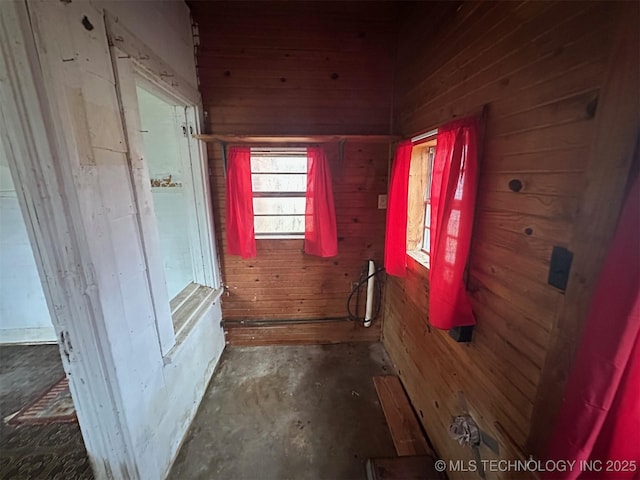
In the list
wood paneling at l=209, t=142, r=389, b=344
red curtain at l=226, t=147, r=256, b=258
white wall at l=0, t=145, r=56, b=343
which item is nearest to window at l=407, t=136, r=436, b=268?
wood paneling at l=209, t=142, r=389, b=344

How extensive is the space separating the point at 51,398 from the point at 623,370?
118 inches

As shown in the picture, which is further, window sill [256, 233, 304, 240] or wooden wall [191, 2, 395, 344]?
window sill [256, 233, 304, 240]

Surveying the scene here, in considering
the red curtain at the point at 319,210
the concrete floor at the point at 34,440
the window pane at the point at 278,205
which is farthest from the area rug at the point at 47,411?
the red curtain at the point at 319,210

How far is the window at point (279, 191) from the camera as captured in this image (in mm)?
2203

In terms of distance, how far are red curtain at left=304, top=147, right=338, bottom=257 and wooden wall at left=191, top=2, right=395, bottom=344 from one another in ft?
0.46

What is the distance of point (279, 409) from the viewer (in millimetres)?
1841

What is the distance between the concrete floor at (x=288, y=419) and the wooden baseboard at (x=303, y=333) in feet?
0.40

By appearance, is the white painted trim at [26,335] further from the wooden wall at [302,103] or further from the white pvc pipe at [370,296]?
the white pvc pipe at [370,296]

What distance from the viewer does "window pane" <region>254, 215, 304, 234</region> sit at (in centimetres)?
233

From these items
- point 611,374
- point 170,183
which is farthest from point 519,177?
point 170,183

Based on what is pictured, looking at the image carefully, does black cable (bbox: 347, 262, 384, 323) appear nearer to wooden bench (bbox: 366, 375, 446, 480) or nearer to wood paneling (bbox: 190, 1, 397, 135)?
wooden bench (bbox: 366, 375, 446, 480)

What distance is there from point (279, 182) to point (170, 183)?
35.6 inches

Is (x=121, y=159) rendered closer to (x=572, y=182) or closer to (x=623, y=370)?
(x=572, y=182)

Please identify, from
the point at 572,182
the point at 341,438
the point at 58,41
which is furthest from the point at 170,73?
the point at 341,438
